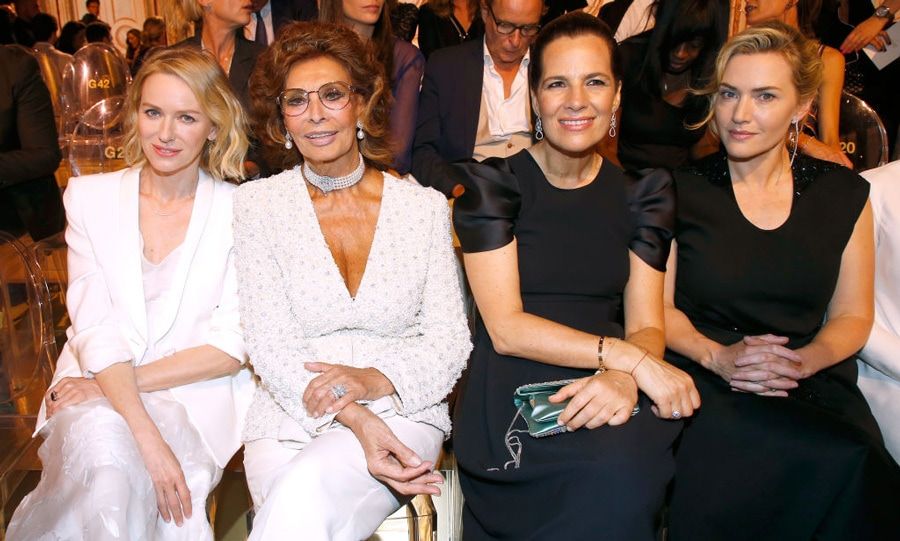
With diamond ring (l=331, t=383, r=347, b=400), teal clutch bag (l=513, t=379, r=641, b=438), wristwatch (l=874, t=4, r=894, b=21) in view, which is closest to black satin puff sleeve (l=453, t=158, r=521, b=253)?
teal clutch bag (l=513, t=379, r=641, b=438)

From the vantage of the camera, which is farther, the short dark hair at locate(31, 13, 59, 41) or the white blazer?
the short dark hair at locate(31, 13, 59, 41)

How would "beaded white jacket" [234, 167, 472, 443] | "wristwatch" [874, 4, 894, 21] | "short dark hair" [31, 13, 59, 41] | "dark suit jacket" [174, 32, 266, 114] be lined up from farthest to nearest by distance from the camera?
1. "short dark hair" [31, 13, 59, 41]
2. "wristwatch" [874, 4, 894, 21]
3. "dark suit jacket" [174, 32, 266, 114]
4. "beaded white jacket" [234, 167, 472, 443]

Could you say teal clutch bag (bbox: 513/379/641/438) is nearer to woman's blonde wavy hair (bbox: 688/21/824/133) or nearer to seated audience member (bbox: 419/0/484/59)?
woman's blonde wavy hair (bbox: 688/21/824/133)

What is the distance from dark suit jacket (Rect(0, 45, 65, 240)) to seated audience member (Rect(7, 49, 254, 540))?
1372mm

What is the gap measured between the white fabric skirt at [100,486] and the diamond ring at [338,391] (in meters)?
0.46

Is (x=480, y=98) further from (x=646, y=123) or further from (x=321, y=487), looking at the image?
(x=321, y=487)

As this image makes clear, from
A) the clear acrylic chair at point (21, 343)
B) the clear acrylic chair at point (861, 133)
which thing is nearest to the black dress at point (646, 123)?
the clear acrylic chair at point (861, 133)

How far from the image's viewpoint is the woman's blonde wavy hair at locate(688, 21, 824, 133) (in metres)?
2.58

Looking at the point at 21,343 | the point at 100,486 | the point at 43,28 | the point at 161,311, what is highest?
the point at 43,28

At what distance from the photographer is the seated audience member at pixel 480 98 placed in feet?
11.4

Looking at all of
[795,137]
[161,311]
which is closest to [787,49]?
[795,137]

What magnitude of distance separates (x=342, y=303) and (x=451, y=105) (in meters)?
1.38

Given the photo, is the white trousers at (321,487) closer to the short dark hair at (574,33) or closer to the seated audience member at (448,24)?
the short dark hair at (574,33)

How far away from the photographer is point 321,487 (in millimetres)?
2076
